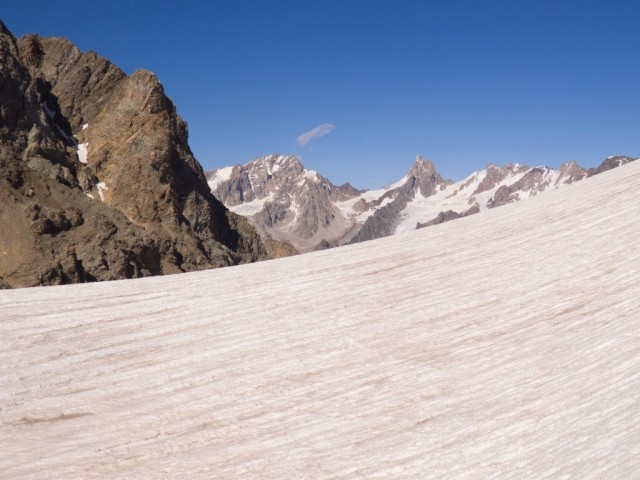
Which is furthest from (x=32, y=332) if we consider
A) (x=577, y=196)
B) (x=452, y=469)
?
(x=577, y=196)

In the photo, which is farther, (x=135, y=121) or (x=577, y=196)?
(x=135, y=121)

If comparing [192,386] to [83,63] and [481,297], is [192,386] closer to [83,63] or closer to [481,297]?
[481,297]

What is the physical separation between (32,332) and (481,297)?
146 cm

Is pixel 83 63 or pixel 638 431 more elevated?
pixel 83 63

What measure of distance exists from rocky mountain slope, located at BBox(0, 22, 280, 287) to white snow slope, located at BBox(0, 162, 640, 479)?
121 feet

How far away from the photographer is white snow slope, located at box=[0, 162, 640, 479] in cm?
135

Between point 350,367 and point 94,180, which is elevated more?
point 94,180

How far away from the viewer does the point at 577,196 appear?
269 centimetres

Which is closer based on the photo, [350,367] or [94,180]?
[350,367]

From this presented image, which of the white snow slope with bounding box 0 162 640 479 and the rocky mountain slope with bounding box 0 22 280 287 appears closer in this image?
the white snow slope with bounding box 0 162 640 479

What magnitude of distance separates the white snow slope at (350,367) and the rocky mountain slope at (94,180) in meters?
37.0

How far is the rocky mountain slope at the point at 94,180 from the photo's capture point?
40188 millimetres

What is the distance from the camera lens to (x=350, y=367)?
1.70 metres

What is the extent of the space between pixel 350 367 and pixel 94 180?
59.2 m
